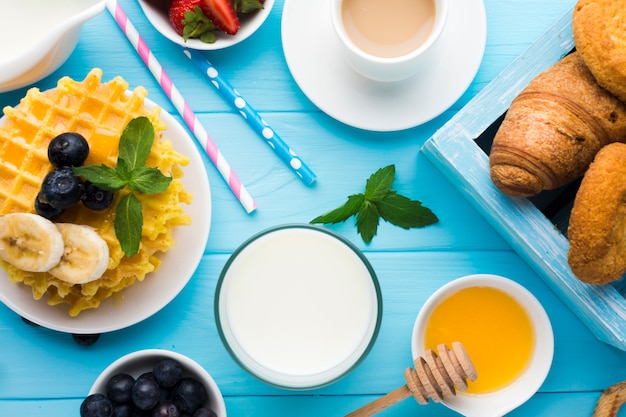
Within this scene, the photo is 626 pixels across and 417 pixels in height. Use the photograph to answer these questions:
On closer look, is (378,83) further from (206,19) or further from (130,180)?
(130,180)

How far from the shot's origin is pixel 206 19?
1489 millimetres

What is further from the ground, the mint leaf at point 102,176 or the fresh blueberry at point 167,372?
the mint leaf at point 102,176

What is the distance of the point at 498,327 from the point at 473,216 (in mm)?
232

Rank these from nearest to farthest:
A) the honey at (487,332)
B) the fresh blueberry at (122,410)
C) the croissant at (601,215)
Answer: the croissant at (601,215) < the fresh blueberry at (122,410) < the honey at (487,332)

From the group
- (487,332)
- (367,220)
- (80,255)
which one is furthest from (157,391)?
(487,332)

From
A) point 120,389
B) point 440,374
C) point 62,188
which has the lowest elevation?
point 440,374

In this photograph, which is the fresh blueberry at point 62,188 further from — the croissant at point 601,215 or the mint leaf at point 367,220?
the croissant at point 601,215

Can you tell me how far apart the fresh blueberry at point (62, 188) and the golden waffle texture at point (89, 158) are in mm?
69

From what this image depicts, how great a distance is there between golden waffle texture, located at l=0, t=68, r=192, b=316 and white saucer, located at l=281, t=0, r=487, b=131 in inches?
12.6

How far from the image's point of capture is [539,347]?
4.94 ft

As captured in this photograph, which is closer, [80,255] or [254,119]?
[80,255]

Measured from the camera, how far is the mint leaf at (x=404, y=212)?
1.58 meters

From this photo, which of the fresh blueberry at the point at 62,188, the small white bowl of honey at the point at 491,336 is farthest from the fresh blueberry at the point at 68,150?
the small white bowl of honey at the point at 491,336

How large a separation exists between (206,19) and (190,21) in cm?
3
